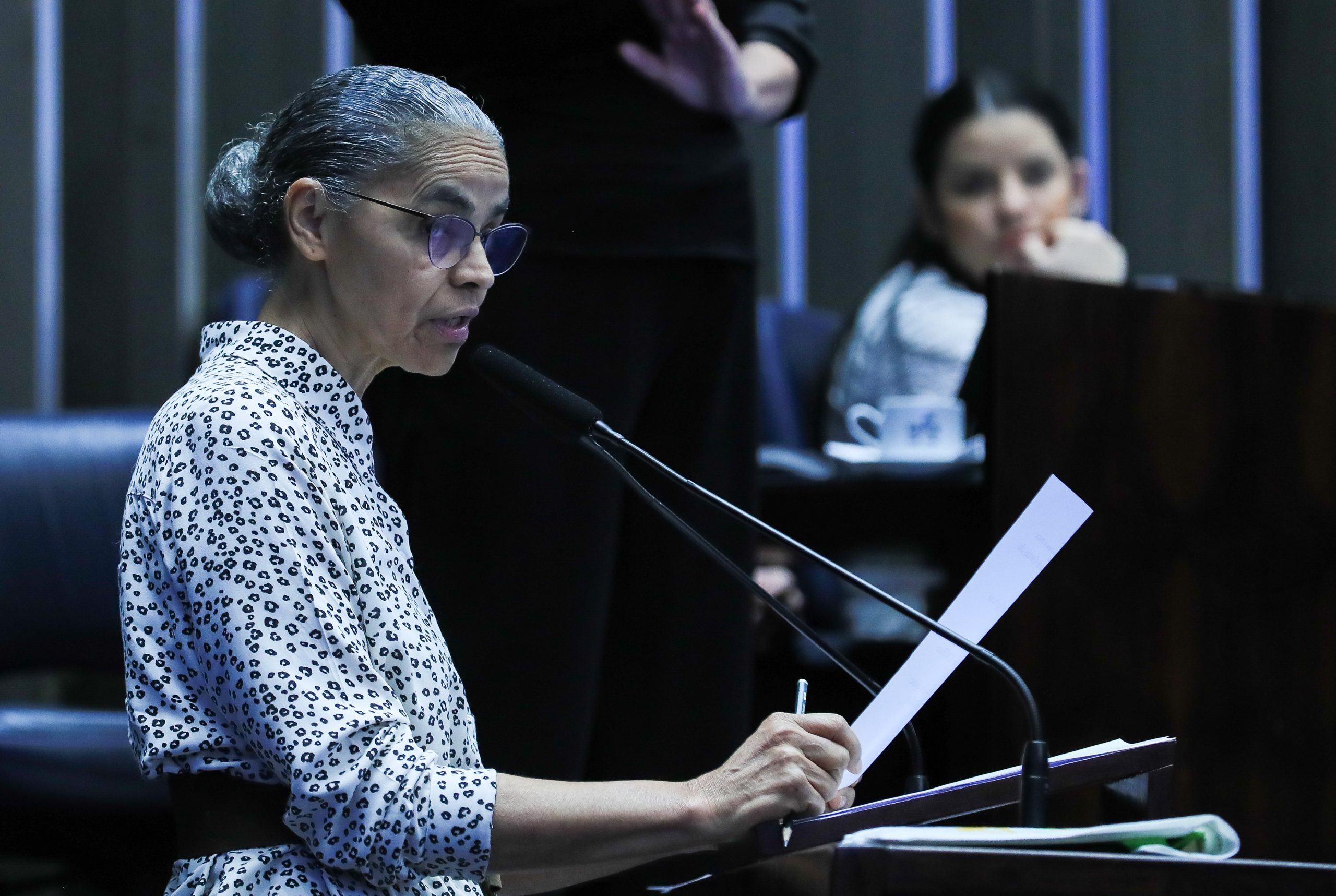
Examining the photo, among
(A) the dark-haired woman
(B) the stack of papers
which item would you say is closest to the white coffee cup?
(A) the dark-haired woman

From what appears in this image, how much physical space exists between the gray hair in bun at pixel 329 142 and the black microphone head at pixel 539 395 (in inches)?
5.5

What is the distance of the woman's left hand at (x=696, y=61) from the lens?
1.35 meters

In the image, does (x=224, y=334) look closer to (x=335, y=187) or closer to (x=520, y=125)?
(x=335, y=187)

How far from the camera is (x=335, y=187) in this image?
937 mm

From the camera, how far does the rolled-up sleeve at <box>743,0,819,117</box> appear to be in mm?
1532

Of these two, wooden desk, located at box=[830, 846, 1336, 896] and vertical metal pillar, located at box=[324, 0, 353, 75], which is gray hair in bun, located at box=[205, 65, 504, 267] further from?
vertical metal pillar, located at box=[324, 0, 353, 75]

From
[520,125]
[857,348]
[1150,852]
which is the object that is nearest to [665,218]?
[520,125]

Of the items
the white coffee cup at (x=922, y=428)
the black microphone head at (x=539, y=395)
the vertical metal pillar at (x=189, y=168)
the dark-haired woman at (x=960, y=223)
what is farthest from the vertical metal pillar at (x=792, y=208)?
the black microphone head at (x=539, y=395)

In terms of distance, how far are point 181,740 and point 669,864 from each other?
0.54 metres

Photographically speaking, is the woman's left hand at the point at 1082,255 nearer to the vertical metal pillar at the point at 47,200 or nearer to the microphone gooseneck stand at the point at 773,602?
Answer: the microphone gooseneck stand at the point at 773,602

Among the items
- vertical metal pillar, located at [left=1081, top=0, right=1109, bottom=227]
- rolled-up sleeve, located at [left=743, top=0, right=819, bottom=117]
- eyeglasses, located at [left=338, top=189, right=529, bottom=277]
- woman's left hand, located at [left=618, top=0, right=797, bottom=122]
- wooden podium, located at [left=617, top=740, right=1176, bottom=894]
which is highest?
vertical metal pillar, located at [left=1081, top=0, right=1109, bottom=227]

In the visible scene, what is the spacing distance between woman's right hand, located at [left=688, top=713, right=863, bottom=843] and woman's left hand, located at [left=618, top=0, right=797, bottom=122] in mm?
714

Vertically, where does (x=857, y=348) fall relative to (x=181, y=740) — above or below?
above

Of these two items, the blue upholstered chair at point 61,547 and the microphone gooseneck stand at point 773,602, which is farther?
the blue upholstered chair at point 61,547
